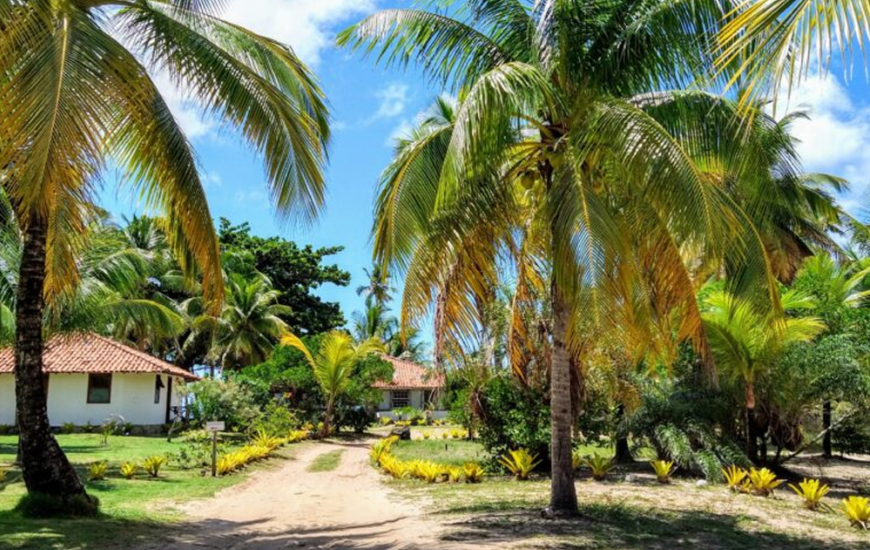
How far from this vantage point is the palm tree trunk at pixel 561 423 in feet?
31.8

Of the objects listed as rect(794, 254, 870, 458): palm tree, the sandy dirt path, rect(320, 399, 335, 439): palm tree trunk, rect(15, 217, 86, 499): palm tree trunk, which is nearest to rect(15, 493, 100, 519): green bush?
rect(15, 217, 86, 499): palm tree trunk

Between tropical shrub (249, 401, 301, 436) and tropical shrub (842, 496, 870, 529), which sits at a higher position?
tropical shrub (249, 401, 301, 436)

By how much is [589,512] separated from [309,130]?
674 cm

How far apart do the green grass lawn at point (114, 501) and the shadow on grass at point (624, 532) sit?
3.95 m

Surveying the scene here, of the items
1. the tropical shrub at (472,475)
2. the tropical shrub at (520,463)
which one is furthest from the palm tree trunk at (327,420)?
the tropical shrub at (472,475)

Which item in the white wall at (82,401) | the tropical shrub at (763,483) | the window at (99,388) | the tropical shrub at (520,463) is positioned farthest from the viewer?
the window at (99,388)

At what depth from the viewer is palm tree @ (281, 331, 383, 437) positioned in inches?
1072

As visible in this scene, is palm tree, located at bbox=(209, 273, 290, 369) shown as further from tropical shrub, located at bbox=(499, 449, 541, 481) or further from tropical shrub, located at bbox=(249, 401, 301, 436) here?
tropical shrub, located at bbox=(499, 449, 541, 481)

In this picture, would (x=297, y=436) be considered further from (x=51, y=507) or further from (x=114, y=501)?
(x=51, y=507)

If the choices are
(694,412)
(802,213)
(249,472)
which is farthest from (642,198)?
(802,213)

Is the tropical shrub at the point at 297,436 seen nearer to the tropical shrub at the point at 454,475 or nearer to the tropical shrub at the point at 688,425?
the tropical shrub at the point at 454,475

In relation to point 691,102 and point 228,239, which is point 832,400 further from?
point 228,239

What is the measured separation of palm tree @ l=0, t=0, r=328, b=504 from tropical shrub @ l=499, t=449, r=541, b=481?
8262mm

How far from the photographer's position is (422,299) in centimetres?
901
